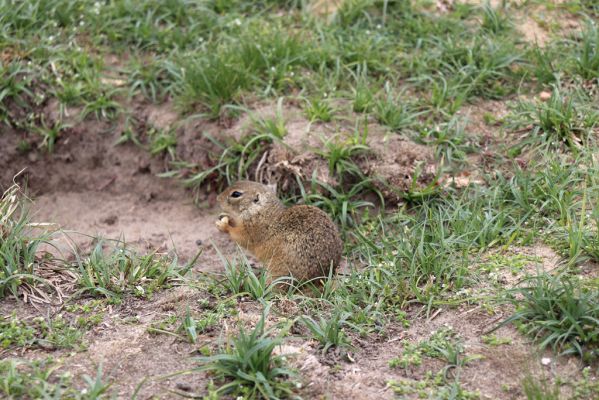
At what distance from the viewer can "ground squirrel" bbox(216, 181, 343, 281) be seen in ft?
16.5

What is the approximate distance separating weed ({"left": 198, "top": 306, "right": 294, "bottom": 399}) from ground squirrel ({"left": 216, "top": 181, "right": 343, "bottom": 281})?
1.32m

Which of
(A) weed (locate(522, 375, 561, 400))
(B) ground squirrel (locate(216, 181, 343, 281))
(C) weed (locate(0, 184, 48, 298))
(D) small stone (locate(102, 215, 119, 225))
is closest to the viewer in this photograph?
(A) weed (locate(522, 375, 561, 400))

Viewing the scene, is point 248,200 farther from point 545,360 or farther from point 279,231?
point 545,360

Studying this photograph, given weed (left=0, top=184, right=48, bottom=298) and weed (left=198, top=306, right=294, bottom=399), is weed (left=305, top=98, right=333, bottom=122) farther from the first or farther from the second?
weed (left=198, top=306, right=294, bottom=399)

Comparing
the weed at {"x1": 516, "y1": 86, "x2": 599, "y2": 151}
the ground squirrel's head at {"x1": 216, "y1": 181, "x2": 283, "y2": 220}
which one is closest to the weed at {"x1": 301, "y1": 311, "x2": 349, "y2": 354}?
the ground squirrel's head at {"x1": 216, "y1": 181, "x2": 283, "y2": 220}

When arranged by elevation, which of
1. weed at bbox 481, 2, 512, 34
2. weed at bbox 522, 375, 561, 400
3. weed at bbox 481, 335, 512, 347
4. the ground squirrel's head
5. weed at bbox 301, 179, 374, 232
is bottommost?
weed at bbox 301, 179, 374, 232

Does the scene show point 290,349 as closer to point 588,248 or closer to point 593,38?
point 588,248

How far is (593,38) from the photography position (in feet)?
20.7

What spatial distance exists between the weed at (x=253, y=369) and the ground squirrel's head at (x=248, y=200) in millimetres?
1788

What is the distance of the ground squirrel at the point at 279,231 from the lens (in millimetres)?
5023

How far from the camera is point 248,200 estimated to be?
5.42 meters

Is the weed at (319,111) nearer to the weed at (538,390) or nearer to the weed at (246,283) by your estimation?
the weed at (246,283)

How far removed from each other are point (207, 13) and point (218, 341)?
161 inches

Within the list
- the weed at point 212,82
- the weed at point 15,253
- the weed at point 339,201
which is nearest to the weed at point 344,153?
the weed at point 339,201
